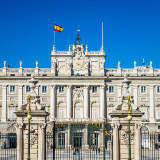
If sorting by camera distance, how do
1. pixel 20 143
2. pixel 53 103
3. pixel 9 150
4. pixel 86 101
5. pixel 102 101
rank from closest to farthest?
pixel 20 143, pixel 9 150, pixel 86 101, pixel 102 101, pixel 53 103

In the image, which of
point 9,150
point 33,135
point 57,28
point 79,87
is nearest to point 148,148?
point 9,150

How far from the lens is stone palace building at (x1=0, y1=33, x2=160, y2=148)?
62938mm

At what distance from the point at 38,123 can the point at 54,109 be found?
38.7m

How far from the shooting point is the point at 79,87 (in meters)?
63.6

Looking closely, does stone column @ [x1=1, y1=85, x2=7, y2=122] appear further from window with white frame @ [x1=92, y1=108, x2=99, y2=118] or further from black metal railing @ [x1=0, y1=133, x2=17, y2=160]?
window with white frame @ [x1=92, y1=108, x2=99, y2=118]

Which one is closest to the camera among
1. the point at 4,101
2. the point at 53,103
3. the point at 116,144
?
the point at 116,144

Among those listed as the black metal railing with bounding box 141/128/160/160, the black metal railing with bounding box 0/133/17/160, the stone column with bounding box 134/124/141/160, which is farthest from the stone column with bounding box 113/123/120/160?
the black metal railing with bounding box 0/133/17/160

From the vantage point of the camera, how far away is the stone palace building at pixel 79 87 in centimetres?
6294

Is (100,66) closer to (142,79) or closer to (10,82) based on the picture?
(142,79)

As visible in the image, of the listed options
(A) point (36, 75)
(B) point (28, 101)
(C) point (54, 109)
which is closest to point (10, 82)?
(A) point (36, 75)

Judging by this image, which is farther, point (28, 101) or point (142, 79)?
point (142, 79)

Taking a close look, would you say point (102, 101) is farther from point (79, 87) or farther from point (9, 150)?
point (9, 150)

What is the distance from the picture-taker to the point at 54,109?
62.8 meters

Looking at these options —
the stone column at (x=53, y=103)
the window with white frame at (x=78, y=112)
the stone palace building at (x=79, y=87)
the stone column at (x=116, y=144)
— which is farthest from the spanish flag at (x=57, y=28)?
the stone column at (x=116, y=144)
